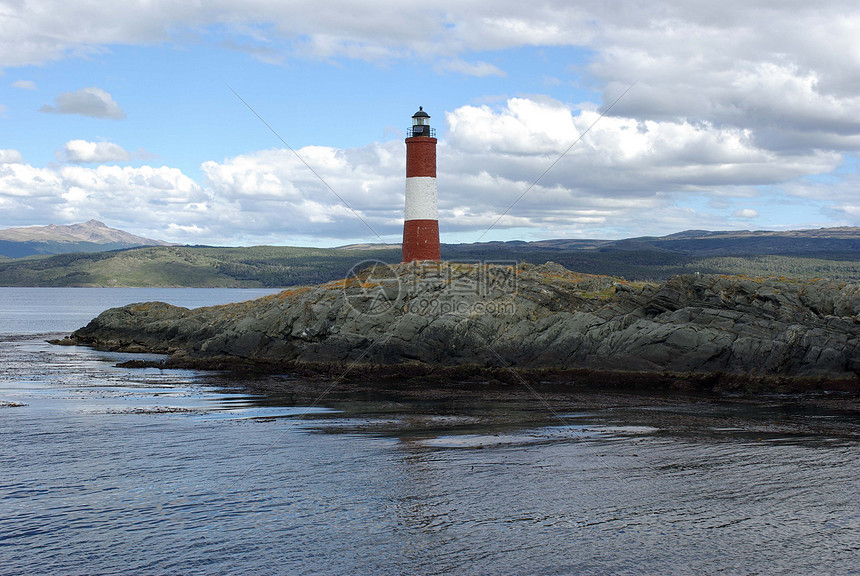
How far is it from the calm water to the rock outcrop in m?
6.25

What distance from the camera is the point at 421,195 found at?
49.9 meters

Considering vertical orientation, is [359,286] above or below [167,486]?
above

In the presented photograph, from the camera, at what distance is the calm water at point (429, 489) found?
12.4 meters

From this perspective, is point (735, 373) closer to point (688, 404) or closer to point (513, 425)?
point (688, 404)

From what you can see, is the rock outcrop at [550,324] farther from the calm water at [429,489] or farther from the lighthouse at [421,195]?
the calm water at [429,489]

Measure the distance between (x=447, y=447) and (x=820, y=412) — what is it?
14569 mm

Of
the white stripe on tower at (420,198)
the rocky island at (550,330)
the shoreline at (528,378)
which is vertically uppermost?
the white stripe on tower at (420,198)

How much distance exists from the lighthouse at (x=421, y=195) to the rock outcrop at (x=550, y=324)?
7.24ft

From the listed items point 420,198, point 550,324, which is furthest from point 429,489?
point 420,198

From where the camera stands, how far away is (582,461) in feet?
60.5

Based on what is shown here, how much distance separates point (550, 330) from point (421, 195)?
16.4m

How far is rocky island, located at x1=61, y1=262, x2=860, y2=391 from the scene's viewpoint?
3259 cm

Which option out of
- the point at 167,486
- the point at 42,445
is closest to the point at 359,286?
the point at 42,445

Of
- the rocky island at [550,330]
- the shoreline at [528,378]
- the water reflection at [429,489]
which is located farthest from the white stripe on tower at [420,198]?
the water reflection at [429,489]
